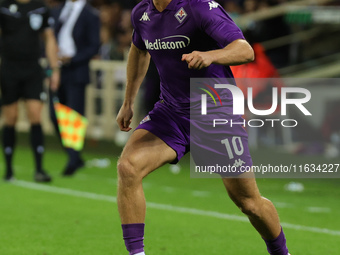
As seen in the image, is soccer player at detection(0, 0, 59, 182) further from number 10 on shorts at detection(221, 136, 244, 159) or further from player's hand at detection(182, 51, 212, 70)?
Answer: player's hand at detection(182, 51, 212, 70)

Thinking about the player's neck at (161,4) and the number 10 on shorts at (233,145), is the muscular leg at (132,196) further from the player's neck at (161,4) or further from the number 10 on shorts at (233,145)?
the player's neck at (161,4)

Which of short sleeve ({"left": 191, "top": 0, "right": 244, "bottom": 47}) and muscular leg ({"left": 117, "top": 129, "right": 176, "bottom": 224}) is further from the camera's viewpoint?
muscular leg ({"left": 117, "top": 129, "right": 176, "bottom": 224})

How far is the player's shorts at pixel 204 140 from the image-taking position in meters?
5.55

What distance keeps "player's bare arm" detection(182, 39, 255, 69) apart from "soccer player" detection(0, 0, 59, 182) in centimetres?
606

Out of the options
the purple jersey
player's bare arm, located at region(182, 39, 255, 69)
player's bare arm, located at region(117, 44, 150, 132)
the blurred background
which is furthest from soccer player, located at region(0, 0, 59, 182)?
player's bare arm, located at region(182, 39, 255, 69)

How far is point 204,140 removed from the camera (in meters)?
5.64

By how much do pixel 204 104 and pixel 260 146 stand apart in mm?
9877

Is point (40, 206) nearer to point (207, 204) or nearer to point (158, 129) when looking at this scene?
point (207, 204)

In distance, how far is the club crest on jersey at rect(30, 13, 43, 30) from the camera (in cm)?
1085

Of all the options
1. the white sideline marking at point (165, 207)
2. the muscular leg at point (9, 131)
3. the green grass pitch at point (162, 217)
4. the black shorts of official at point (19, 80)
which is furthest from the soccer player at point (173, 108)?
the muscular leg at point (9, 131)

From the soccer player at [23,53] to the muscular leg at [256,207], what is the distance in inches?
219

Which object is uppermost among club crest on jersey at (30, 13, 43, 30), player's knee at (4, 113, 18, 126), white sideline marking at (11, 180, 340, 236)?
club crest on jersey at (30, 13, 43, 30)

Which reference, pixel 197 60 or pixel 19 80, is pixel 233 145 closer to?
pixel 197 60

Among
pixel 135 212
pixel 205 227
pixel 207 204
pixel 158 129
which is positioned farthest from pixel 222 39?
pixel 207 204
